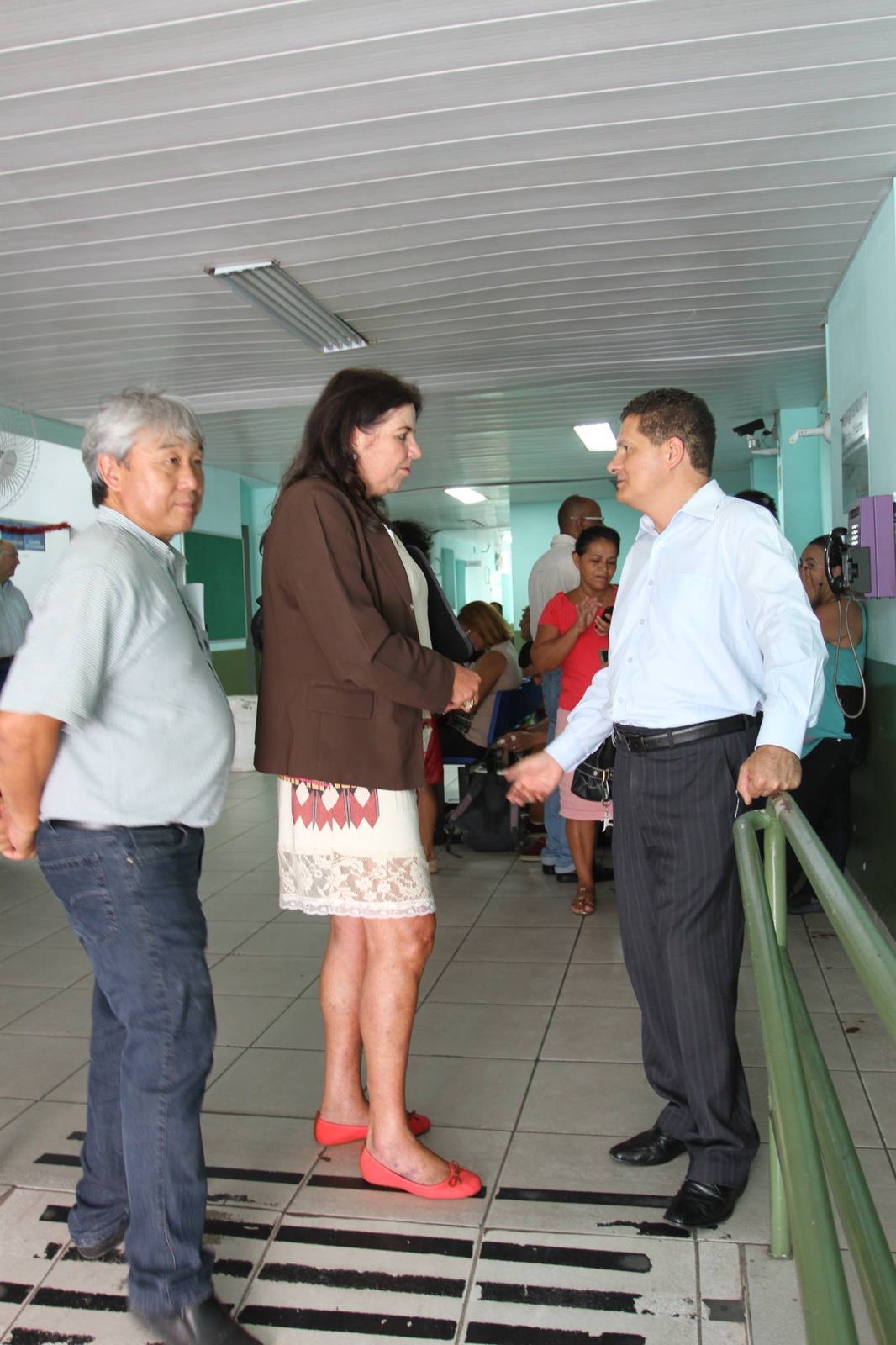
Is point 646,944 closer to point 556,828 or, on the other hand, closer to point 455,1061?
point 455,1061

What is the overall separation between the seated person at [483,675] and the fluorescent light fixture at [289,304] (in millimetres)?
1507

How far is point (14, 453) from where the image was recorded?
5668 millimetres

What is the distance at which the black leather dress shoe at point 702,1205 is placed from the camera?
2250mm

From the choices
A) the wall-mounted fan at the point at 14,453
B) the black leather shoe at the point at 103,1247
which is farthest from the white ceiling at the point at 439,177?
the black leather shoe at the point at 103,1247

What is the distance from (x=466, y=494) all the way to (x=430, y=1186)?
11.2 meters

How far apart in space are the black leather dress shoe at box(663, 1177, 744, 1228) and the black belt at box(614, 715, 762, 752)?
2.95ft

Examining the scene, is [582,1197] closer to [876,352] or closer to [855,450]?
[876,352]

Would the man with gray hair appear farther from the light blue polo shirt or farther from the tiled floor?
the tiled floor

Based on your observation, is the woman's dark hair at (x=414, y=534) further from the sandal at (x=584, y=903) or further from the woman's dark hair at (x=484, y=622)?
the sandal at (x=584, y=903)

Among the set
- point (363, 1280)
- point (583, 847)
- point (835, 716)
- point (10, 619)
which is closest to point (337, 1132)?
point (363, 1280)

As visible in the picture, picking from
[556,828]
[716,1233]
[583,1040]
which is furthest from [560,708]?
[716,1233]

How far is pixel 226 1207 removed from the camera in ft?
7.84

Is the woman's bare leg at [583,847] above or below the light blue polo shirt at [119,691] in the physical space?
below

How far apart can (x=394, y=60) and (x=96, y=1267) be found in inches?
114
